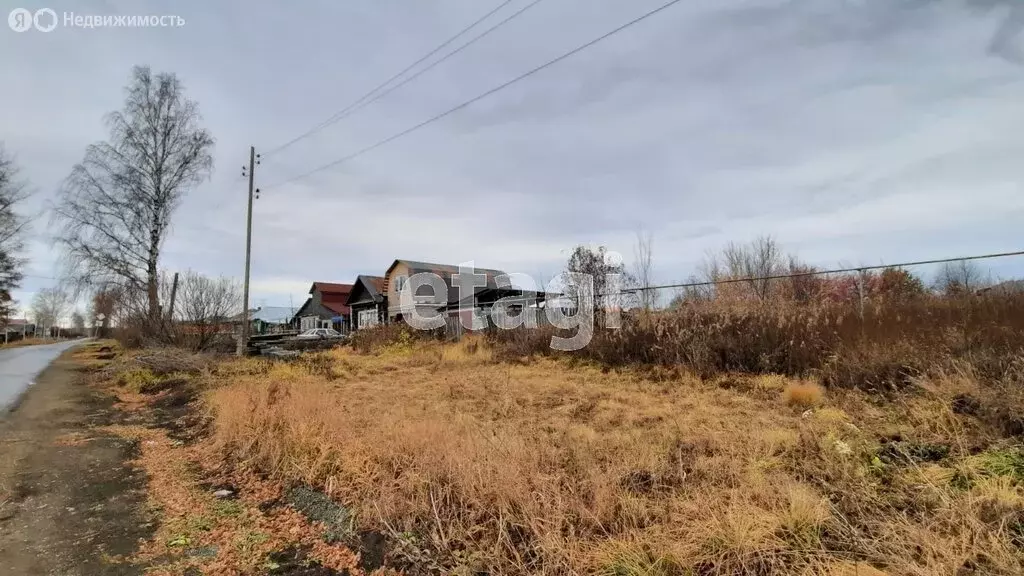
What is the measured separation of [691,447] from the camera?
13.8 ft

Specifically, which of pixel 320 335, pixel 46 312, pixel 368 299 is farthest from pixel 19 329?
pixel 320 335

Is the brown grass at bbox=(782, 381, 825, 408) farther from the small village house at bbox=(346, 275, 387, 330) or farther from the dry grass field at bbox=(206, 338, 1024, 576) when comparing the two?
the small village house at bbox=(346, 275, 387, 330)

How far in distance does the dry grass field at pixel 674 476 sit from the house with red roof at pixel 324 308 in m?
38.5

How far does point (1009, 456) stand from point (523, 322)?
11.8 metres

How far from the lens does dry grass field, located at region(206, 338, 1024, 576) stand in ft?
7.64

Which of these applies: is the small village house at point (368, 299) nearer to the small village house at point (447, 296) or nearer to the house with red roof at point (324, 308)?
the small village house at point (447, 296)

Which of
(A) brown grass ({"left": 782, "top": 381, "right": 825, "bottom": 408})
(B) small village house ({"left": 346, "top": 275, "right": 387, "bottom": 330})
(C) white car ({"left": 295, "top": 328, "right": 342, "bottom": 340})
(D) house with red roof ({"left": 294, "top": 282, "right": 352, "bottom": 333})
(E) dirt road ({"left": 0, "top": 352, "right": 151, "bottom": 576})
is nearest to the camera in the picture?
(E) dirt road ({"left": 0, "top": 352, "right": 151, "bottom": 576})

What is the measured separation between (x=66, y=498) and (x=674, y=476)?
5256 mm

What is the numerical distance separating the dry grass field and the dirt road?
3.53 ft

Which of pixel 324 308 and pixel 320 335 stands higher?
pixel 324 308

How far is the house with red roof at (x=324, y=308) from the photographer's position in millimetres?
43191

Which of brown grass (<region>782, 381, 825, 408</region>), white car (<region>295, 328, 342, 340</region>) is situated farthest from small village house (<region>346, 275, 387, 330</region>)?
brown grass (<region>782, 381, 825, 408</region>)

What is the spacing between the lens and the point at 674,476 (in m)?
3.42

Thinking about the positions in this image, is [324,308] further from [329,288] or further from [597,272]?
[597,272]
